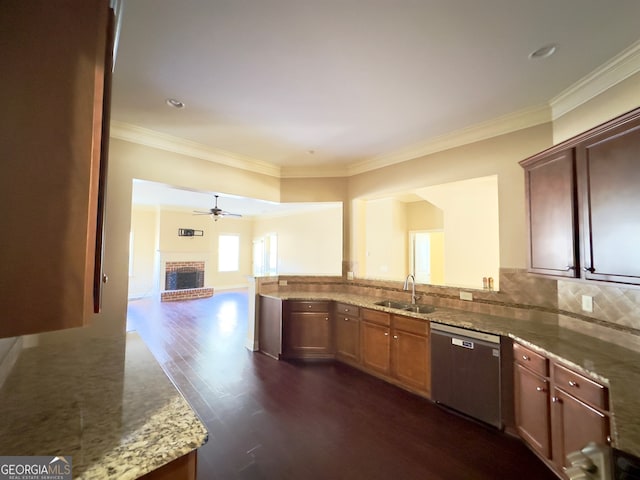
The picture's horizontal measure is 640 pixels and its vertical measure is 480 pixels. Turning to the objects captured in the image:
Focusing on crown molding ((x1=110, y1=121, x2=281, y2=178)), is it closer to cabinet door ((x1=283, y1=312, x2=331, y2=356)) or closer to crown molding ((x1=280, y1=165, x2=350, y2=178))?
crown molding ((x1=280, y1=165, x2=350, y2=178))

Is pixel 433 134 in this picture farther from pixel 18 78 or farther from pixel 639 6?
pixel 18 78

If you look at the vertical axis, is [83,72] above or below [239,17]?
below

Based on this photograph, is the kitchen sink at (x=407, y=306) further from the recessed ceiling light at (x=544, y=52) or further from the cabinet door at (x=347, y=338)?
the recessed ceiling light at (x=544, y=52)

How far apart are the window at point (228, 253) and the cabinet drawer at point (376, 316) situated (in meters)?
7.92

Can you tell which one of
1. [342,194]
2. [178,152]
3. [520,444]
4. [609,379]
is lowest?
[520,444]

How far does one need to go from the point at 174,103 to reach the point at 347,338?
11.0 feet

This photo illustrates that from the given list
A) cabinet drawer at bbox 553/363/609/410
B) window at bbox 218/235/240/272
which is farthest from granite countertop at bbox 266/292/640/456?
window at bbox 218/235/240/272

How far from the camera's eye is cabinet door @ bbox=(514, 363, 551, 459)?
1.89 m

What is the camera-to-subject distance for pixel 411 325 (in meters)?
2.87

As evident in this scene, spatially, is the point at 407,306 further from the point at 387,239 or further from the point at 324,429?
the point at 387,239

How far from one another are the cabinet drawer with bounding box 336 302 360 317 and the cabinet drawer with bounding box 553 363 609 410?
2011 millimetres

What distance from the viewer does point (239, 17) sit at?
1574 mm

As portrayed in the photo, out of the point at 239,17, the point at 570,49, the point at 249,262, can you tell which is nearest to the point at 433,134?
the point at 570,49

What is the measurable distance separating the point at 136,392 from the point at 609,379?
249 cm
